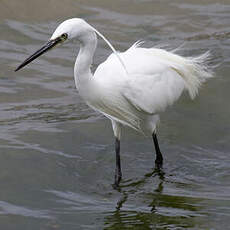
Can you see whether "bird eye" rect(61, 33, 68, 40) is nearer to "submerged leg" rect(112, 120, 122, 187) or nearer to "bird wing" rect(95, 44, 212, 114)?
"bird wing" rect(95, 44, 212, 114)

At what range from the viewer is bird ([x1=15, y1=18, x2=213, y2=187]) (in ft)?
19.4

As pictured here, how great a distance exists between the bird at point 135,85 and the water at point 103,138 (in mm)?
344

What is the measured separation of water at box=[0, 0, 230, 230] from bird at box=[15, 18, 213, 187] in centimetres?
34

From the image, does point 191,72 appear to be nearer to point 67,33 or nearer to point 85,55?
point 85,55

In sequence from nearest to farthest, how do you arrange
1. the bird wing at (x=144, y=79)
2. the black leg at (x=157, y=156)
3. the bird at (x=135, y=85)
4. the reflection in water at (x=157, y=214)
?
the reflection in water at (x=157, y=214), the bird at (x=135, y=85), the bird wing at (x=144, y=79), the black leg at (x=157, y=156)

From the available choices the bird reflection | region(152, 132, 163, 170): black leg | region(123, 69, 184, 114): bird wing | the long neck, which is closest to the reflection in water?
the bird reflection

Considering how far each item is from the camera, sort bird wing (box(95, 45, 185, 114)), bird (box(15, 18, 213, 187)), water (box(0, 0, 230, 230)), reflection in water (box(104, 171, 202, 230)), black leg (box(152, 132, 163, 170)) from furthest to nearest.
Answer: black leg (box(152, 132, 163, 170))
bird wing (box(95, 45, 185, 114))
bird (box(15, 18, 213, 187))
water (box(0, 0, 230, 230))
reflection in water (box(104, 171, 202, 230))

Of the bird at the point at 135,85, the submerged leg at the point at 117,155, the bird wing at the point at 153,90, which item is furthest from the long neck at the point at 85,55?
the submerged leg at the point at 117,155

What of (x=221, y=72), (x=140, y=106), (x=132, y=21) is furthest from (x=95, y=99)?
(x=132, y=21)

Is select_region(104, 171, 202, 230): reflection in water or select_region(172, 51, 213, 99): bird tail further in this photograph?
select_region(172, 51, 213, 99): bird tail

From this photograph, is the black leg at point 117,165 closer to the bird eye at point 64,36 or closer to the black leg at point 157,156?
the black leg at point 157,156

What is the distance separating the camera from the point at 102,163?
6.78 meters

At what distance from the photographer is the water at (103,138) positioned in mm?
5570

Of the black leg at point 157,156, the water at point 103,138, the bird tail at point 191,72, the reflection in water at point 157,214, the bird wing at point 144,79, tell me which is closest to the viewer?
the reflection in water at point 157,214
